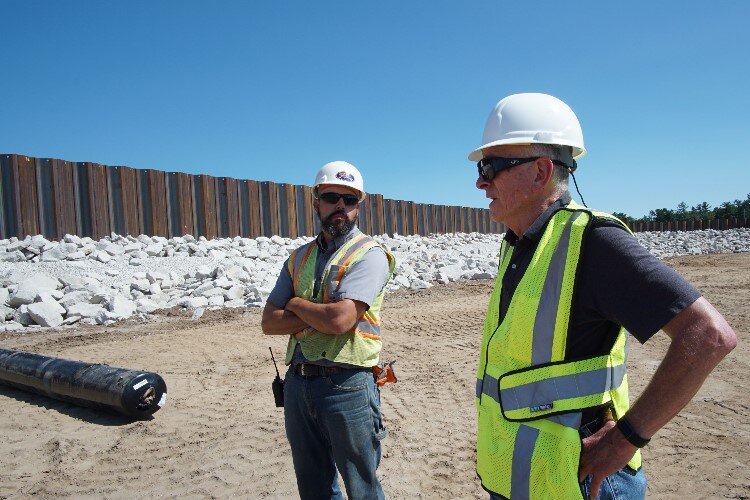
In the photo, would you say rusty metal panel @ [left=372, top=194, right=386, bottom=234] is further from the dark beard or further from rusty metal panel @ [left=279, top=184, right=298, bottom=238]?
the dark beard

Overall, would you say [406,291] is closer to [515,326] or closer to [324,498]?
[324,498]

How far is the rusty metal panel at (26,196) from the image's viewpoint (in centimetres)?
1354

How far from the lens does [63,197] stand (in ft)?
47.0

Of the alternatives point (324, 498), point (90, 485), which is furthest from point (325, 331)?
point (90, 485)

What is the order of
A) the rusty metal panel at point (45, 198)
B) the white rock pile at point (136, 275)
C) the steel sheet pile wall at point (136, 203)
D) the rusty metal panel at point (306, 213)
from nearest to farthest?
the white rock pile at point (136, 275), the steel sheet pile wall at point (136, 203), the rusty metal panel at point (45, 198), the rusty metal panel at point (306, 213)

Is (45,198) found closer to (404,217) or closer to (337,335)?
(337,335)

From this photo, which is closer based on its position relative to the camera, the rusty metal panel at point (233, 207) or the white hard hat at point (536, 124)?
the white hard hat at point (536, 124)

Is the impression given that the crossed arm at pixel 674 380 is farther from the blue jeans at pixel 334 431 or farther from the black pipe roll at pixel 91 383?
the black pipe roll at pixel 91 383

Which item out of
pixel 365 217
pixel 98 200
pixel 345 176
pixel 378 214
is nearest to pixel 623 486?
pixel 345 176

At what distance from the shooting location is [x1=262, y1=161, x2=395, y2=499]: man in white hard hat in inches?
109

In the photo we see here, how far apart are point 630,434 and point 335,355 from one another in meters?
1.65

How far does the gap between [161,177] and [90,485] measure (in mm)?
13416

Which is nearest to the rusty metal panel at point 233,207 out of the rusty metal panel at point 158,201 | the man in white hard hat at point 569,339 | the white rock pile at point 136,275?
the white rock pile at point 136,275

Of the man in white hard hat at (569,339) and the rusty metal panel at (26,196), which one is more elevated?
the rusty metal panel at (26,196)
